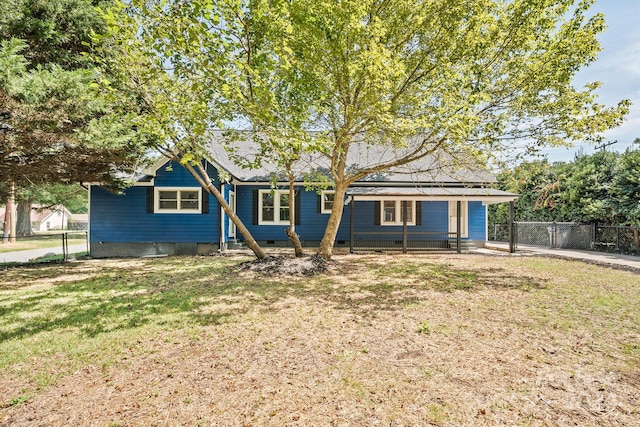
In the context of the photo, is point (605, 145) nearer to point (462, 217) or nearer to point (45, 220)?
point (462, 217)

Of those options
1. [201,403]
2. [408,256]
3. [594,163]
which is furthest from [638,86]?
[201,403]

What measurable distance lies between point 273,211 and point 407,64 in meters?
8.59

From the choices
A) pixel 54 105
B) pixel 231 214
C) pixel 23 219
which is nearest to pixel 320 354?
pixel 231 214

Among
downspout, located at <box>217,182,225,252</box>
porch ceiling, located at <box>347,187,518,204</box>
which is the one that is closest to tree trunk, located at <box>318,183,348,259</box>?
porch ceiling, located at <box>347,187,518,204</box>

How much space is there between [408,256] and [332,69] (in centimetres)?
815

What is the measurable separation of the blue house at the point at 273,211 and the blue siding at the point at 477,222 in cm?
5

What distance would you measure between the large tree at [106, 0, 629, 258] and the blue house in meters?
3.45

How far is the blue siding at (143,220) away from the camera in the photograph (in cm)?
1351

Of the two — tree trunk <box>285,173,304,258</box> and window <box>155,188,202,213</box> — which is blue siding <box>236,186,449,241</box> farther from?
tree trunk <box>285,173,304,258</box>

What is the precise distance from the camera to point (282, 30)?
23.8 ft

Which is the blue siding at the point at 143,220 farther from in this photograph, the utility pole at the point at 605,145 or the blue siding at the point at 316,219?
the utility pole at the point at 605,145

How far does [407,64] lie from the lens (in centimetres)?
928

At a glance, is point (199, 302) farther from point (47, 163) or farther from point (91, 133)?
point (47, 163)

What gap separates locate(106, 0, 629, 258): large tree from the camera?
272 inches
